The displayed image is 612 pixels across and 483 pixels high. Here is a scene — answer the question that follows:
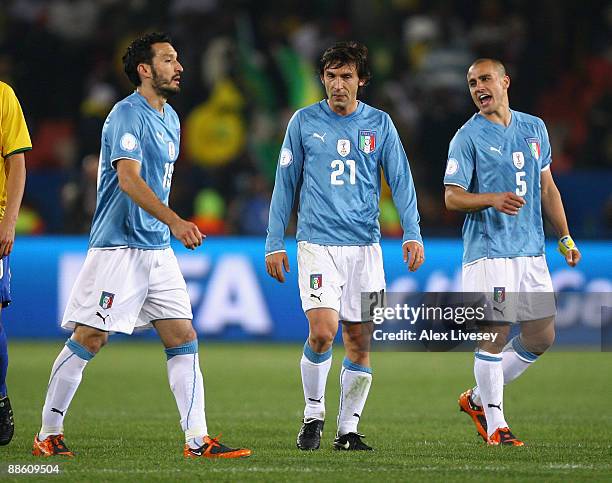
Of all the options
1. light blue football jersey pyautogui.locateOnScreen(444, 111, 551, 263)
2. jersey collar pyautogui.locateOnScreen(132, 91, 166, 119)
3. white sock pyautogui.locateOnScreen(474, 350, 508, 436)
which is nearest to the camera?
jersey collar pyautogui.locateOnScreen(132, 91, 166, 119)

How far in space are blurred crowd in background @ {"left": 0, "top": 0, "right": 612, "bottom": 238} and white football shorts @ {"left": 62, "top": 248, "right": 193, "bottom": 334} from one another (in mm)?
8154

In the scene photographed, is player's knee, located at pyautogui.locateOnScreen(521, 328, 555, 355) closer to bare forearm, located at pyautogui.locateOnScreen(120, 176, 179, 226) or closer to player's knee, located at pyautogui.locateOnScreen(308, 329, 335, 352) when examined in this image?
player's knee, located at pyautogui.locateOnScreen(308, 329, 335, 352)

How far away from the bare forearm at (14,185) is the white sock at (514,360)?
3.01 metres

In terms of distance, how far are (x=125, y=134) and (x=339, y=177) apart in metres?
1.27

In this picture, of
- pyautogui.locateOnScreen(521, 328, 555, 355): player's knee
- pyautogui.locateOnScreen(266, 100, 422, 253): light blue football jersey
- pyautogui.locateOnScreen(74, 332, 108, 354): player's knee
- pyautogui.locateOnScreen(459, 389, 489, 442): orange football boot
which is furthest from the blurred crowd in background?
pyautogui.locateOnScreen(74, 332, 108, 354): player's knee

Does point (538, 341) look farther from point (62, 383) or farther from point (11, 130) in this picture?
point (11, 130)

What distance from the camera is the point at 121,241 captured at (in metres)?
6.61

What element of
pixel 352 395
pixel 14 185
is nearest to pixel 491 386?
pixel 352 395

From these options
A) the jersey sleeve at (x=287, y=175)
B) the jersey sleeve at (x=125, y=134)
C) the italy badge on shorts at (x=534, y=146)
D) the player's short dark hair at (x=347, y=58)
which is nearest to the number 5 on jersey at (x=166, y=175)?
the jersey sleeve at (x=125, y=134)

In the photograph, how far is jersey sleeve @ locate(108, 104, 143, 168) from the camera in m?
6.45

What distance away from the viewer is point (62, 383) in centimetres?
654

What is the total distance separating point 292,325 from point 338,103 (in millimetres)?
7114

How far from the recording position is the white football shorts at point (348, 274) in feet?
22.9

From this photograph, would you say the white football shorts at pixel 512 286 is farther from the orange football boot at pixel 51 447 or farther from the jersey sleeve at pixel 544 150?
the orange football boot at pixel 51 447
